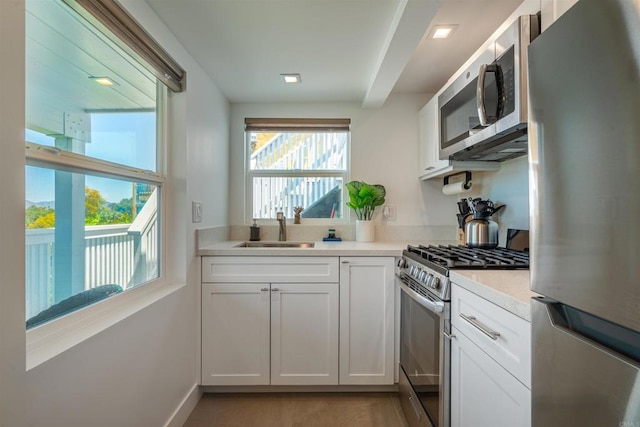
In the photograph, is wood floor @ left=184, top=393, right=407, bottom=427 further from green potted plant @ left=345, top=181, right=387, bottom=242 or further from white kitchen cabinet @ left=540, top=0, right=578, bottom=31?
white kitchen cabinet @ left=540, top=0, right=578, bottom=31

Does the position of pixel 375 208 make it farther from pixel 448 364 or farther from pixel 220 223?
pixel 448 364

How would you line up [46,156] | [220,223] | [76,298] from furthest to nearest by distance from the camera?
1. [220,223]
2. [76,298]
3. [46,156]

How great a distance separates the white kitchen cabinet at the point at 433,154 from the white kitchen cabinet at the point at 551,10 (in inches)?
36.1

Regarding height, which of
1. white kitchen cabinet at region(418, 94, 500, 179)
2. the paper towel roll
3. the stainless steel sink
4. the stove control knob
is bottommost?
the stove control knob

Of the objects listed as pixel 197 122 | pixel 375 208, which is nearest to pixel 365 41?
pixel 197 122

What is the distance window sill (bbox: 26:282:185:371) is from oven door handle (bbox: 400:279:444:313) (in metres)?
1.32

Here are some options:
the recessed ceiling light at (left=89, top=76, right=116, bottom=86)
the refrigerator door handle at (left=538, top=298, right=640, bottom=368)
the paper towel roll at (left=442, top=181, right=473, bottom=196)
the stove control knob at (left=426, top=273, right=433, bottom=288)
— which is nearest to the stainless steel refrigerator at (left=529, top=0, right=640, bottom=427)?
the refrigerator door handle at (left=538, top=298, right=640, bottom=368)

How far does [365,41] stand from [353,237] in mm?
1514

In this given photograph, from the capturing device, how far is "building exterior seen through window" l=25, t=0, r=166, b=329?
3.03ft

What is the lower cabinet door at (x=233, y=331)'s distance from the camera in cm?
193

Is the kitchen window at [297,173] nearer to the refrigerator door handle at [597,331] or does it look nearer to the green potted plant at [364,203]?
the green potted plant at [364,203]

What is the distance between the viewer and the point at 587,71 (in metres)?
0.55

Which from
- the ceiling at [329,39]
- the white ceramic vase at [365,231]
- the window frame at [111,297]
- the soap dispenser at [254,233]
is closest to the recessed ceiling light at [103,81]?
the window frame at [111,297]

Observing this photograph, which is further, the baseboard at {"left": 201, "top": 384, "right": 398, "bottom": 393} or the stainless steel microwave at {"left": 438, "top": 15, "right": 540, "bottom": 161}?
the baseboard at {"left": 201, "top": 384, "right": 398, "bottom": 393}
